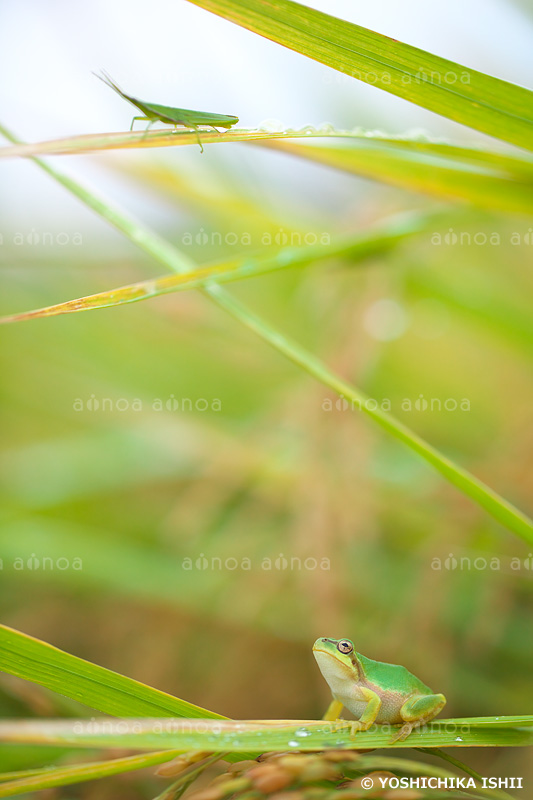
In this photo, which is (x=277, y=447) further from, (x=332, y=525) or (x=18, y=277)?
(x=18, y=277)

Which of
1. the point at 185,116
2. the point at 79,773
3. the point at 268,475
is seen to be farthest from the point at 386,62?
the point at 268,475

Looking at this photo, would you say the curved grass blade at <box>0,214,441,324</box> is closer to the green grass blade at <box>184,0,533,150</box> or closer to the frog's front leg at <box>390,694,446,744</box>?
the green grass blade at <box>184,0,533,150</box>

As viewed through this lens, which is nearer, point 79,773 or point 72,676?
point 79,773

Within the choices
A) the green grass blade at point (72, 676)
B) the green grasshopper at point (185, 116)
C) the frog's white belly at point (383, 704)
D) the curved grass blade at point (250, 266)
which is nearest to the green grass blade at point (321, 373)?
the curved grass blade at point (250, 266)

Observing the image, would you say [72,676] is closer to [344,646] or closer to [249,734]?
[249,734]

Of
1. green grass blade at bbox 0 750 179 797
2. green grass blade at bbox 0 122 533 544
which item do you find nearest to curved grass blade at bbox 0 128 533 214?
green grass blade at bbox 0 122 533 544

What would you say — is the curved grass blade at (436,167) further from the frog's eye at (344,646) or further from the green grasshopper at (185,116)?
the frog's eye at (344,646)

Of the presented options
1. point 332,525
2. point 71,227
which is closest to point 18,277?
point 71,227
